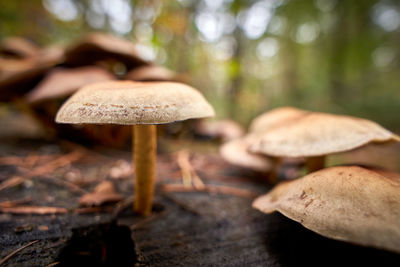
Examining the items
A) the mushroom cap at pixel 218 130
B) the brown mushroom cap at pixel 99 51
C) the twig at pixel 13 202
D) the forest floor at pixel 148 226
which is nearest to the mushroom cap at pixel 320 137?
the forest floor at pixel 148 226

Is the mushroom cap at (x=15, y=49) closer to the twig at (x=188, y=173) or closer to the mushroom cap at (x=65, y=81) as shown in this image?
the mushroom cap at (x=65, y=81)

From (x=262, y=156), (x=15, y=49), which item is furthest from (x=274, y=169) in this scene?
(x=15, y=49)

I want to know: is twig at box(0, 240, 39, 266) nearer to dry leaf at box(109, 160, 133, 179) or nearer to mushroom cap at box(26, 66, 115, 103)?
dry leaf at box(109, 160, 133, 179)

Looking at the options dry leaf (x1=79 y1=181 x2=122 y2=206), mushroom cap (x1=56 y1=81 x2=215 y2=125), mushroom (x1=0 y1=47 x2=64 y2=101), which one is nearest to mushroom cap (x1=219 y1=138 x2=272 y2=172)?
mushroom cap (x1=56 y1=81 x2=215 y2=125)

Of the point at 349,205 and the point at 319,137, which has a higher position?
the point at 319,137

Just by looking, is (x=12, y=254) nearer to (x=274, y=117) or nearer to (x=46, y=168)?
(x=46, y=168)

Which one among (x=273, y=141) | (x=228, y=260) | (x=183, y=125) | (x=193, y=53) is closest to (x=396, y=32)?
(x=193, y=53)
